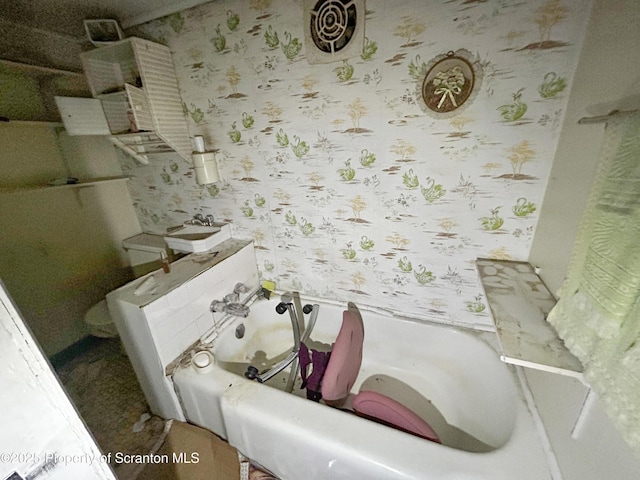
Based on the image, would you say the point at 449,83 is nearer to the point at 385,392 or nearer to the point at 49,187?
the point at 385,392

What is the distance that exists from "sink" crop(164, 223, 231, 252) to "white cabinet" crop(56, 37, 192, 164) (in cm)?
46

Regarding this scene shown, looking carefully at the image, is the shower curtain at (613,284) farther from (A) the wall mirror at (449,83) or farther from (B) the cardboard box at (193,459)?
(B) the cardboard box at (193,459)

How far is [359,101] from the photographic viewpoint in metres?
1.17

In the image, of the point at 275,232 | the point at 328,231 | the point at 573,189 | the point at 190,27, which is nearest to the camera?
the point at 573,189

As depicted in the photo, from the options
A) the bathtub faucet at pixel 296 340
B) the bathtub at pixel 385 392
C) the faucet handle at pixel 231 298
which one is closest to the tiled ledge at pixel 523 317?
the bathtub at pixel 385 392

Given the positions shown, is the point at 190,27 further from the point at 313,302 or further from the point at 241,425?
→ the point at 241,425

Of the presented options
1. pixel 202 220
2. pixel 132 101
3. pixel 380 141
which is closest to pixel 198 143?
pixel 132 101

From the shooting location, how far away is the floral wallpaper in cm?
96

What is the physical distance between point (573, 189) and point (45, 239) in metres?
2.67

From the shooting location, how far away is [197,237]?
1587 mm

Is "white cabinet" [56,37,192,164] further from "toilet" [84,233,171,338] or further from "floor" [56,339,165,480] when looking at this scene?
"floor" [56,339,165,480]

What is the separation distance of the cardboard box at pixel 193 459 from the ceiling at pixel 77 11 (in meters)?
2.08

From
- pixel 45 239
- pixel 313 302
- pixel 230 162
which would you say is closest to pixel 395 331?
pixel 313 302

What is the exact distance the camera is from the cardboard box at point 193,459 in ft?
3.52
